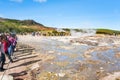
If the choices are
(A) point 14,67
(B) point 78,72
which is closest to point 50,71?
(B) point 78,72

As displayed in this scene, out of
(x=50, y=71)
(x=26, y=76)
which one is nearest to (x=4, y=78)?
(x=26, y=76)

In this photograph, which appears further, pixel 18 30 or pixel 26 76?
pixel 18 30

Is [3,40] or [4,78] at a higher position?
[3,40]

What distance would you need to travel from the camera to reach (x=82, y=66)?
21.2 meters

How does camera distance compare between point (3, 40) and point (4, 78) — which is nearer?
point (4, 78)

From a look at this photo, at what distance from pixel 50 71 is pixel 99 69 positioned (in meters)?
3.67

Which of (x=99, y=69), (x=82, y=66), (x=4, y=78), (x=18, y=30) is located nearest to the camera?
(x=4, y=78)

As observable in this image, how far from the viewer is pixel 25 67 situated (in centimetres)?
2089

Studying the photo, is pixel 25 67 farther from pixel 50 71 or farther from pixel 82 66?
pixel 82 66

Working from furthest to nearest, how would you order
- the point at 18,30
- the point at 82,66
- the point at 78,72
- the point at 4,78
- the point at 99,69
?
the point at 18,30 < the point at 82,66 < the point at 99,69 < the point at 78,72 < the point at 4,78

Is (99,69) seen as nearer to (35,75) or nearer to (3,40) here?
(35,75)

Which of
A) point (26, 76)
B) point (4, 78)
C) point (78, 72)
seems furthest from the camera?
point (78, 72)

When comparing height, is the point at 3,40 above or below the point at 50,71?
above

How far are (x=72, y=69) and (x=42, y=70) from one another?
7.14 feet
